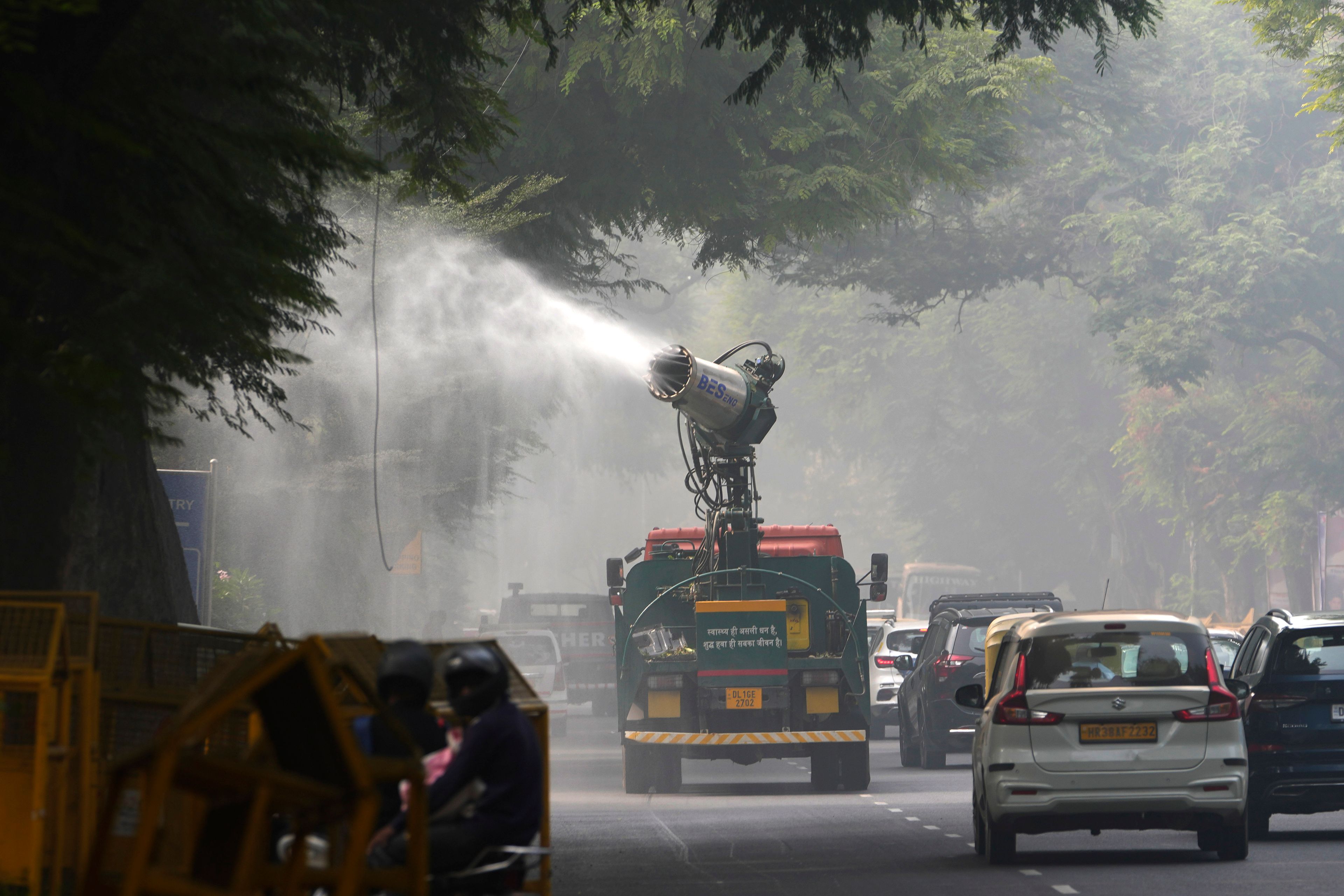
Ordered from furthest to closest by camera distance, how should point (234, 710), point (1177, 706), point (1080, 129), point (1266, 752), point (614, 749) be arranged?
point (1080, 129)
point (614, 749)
point (1266, 752)
point (1177, 706)
point (234, 710)

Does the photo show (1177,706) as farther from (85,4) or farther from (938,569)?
(938,569)

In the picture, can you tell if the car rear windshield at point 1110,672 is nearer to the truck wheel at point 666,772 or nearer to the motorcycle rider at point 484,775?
the motorcycle rider at point 484,775

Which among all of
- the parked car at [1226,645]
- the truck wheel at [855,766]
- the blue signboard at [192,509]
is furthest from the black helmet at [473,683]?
the parked car at [1226,645]

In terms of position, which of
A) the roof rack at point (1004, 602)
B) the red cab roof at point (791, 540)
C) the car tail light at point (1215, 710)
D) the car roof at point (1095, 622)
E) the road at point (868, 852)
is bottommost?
the road at point (868, 852)

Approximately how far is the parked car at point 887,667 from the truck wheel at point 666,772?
7.73 metres

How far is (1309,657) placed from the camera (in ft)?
45.9

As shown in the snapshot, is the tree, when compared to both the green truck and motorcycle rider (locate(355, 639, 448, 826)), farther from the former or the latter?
the green truck

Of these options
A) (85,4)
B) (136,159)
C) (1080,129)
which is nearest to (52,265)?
(136,159)

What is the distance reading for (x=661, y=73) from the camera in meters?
22.9

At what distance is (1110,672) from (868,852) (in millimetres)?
2279

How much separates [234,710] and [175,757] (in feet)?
12.2

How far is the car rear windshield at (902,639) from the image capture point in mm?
28625

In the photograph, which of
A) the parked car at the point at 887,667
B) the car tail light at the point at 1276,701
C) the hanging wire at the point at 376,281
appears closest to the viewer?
the hanging wire at the point at 376,281

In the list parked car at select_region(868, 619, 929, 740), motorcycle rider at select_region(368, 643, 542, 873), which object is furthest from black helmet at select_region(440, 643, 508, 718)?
parked car at select_region(868, 619, 929, 740)
